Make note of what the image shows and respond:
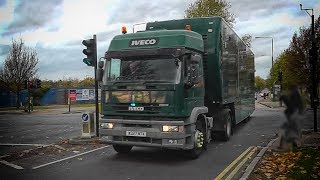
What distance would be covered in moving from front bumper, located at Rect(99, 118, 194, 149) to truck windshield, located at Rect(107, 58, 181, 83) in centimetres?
103

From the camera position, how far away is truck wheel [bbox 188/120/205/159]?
9327 millimetres

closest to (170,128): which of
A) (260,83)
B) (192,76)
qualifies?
(192,76)

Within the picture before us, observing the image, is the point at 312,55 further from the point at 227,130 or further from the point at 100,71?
the point at 227,130

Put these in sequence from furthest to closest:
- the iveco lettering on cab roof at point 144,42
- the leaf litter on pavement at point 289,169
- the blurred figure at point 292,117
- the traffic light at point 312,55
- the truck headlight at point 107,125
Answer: the truck headlight at point 107,125, the iveco lettering on cab roof at point 144,42, the leaf litter on pavement at point 289,169, the traffic light at point 312,55, the blurred figure at point 292,117

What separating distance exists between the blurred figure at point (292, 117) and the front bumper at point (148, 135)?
7.18m

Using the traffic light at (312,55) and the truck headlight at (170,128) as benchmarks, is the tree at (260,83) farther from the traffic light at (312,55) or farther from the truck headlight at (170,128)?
the truck headlight at (170,128)

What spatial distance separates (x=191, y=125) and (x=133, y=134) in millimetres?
1455

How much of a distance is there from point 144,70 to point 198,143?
7.89 feet

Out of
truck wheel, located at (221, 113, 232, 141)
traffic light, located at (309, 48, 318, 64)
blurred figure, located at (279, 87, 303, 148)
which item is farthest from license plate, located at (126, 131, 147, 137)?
blurred figure, located at (279, 87, 303, 148)

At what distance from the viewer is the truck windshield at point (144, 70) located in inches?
339

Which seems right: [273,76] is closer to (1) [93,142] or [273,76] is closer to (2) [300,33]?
(2) [300,33]

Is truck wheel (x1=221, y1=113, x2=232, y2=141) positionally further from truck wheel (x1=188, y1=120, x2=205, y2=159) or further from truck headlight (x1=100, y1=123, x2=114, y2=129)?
truck headlight (x1=100, y1=123, x2=114, y2=129)

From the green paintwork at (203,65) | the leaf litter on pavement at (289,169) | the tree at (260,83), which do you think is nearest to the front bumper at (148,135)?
the green paintwork at (203,65)

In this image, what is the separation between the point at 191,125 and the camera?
29.7 ft
